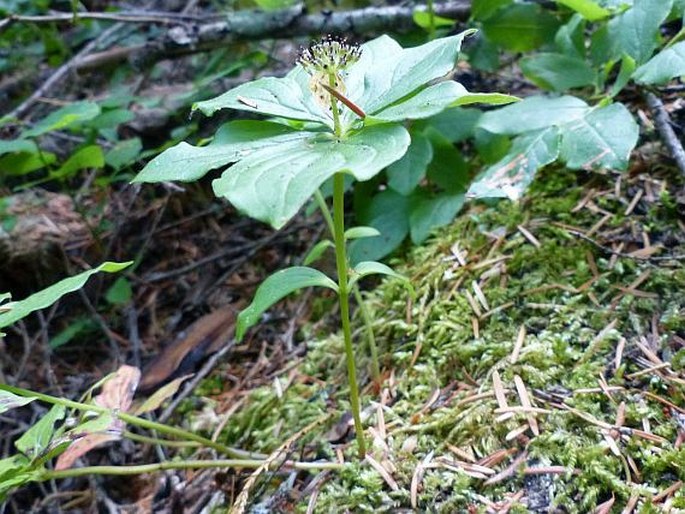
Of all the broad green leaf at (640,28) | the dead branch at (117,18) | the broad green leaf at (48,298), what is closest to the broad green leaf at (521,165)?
the broad green leaf at (640,28)

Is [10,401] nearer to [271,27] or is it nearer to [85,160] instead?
[85,160]

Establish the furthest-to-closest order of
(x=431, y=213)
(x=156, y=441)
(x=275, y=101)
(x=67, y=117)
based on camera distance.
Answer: (x=67, y=117) → (x=431, y=213) → (x=156, y=441) → (x=275, y=101)

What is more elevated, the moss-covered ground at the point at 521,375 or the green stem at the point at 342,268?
the green stem at the point at 342,268

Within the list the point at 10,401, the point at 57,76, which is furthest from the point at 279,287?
the point at 57,76

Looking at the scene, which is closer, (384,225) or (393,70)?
(393,70)

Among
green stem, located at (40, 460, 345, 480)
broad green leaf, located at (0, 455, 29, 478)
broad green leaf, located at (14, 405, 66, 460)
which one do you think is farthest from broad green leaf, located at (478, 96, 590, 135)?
broad green leaf, located at (0, 455, 29, 478)

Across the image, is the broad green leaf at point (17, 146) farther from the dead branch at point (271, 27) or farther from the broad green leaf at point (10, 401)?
the broad green leaf at point (10, 401)
